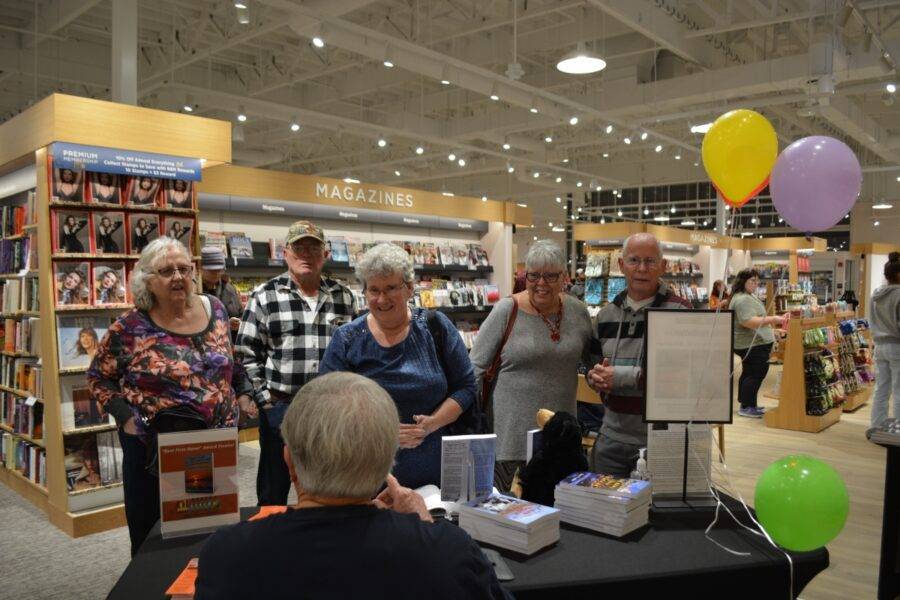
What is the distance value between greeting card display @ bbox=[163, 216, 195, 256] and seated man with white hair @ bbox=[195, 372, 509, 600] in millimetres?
3795

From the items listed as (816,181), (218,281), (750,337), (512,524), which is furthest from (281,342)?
(750,337)

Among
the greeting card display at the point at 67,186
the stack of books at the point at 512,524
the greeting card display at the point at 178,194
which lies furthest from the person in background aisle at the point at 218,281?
the stack of books at the point at 512,524

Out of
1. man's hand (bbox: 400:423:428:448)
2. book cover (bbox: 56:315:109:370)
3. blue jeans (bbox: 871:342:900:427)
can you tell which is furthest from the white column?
blue jeans (bbox: 871:342:900:427)

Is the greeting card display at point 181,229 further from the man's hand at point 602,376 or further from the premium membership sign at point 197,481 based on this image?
the man's hand at point 602,376

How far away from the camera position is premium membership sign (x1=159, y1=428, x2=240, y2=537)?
72.3 inches

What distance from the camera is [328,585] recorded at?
1059mm

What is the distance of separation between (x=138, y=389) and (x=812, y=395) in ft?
22.2

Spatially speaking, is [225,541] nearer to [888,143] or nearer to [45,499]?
[45,499]

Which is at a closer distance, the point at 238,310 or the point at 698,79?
the point at 238,310

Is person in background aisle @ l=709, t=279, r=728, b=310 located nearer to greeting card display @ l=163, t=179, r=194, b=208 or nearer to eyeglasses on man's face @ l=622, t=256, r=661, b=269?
eyeglasses on man's face @ l=622, t=256, r=661, b=269

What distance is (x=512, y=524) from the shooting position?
1.70 meters

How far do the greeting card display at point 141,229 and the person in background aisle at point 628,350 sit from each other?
3353 mm

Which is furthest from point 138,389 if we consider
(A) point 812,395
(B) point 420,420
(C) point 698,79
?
(C) point 698,79

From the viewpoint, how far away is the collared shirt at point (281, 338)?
2.99 metres
